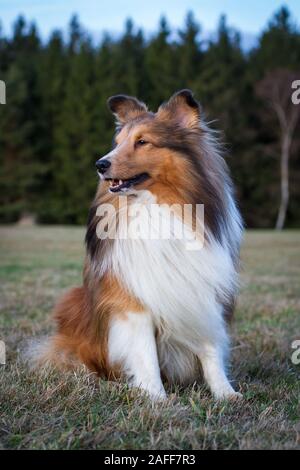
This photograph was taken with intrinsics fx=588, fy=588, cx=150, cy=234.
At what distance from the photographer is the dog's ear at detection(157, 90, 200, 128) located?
13.1 feet

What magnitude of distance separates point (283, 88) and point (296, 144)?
293 centimetres

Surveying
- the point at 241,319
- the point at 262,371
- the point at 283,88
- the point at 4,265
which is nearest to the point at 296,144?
the point at 283,88

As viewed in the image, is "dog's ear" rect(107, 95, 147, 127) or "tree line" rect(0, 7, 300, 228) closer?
"dog's ear" rect(107, 95, 147, 127)

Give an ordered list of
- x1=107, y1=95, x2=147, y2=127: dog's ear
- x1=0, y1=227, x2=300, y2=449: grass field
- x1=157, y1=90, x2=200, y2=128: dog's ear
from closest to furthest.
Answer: x1=0, y1=227, x2=300, y2=449: grass field → x1=157, y1=90, x2=200, y2=128: dog's ear → x1=107, y1=95, x2=147, y2=127: dog's ear

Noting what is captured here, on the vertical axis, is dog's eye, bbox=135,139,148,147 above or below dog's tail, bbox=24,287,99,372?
above

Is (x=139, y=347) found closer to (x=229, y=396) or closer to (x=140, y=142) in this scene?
(x=229, y=396)

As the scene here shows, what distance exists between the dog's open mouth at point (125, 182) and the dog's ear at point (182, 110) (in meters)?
0.47

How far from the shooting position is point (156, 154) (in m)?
3.89

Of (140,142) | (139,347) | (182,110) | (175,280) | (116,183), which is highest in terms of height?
(182,110)

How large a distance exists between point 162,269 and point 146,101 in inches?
1118

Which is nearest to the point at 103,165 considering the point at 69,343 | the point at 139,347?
the point at 139,347

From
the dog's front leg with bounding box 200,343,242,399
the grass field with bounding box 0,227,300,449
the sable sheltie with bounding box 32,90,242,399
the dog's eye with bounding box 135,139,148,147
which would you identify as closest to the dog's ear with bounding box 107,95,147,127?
the sable sheltie with bounding box 32,90,242,399

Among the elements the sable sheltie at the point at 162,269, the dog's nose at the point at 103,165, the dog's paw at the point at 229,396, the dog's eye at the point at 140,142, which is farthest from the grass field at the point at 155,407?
the dog's eye at the point at 140,142

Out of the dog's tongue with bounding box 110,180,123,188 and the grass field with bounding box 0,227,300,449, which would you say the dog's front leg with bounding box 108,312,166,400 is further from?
the dog's tongue with bounding box 110,180,123,188
